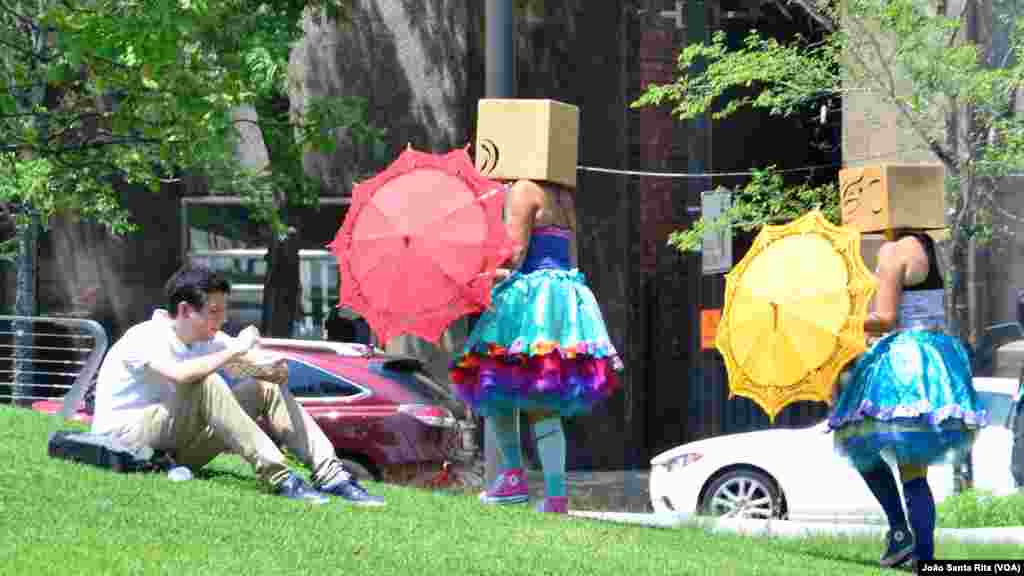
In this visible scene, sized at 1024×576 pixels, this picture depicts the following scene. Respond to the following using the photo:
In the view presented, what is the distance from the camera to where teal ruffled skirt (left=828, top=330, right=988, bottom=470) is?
9.16 metres

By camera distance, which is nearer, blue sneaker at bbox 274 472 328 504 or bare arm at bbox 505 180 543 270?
blue sneaker at bbox 274 472 328 504

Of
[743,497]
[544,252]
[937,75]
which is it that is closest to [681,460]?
[743,497]

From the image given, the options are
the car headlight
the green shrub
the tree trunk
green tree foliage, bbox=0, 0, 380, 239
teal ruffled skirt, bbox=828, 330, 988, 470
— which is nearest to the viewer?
teal ruffled skirt, bbox=828, 330, 988, 470

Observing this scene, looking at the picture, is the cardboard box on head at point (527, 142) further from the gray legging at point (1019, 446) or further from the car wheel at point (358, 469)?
the car wheel at point (358, 469)

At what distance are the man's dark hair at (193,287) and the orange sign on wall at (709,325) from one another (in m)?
13.7

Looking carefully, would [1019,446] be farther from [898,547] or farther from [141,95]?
[141,95]

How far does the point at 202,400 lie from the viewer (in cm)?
945

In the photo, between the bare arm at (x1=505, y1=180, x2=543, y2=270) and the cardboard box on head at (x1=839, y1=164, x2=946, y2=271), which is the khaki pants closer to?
the bare arm at (x1=505, y1=180, x2=543, y2=270)

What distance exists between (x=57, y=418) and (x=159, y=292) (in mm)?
11200

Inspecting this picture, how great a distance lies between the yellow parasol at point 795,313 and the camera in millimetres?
9422

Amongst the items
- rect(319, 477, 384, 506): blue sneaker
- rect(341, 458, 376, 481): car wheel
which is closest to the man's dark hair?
rect(319, 477, 384, 506): blue sneaker

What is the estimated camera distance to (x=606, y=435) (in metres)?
25.4

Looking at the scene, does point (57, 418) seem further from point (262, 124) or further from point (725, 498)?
point (262, 124)

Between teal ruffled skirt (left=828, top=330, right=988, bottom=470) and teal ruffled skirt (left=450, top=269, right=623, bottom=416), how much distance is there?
1.24 meters
